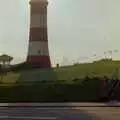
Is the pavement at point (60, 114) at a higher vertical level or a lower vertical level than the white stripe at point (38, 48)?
lower

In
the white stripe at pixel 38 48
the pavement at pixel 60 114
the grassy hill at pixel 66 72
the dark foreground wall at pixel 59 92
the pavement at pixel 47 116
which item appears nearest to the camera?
the pavement at pixel 47 116

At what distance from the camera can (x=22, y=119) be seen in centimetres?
1177

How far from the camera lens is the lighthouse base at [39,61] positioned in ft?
121

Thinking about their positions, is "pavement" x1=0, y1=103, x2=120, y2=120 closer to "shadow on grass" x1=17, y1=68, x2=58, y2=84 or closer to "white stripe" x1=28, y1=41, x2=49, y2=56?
"shadow on grass" x1=17, y1=68, x2=58, y2=84

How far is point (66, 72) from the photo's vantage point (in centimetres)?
3650

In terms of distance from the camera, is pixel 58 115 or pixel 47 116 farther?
pixel 58 115

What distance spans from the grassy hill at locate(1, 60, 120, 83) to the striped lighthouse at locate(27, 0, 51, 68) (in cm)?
87

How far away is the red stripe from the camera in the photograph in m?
36.9

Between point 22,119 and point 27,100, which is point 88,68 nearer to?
point 27,100

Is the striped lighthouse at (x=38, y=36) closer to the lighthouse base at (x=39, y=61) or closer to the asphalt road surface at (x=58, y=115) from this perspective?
the lighthouse base at (x=39, y=61)

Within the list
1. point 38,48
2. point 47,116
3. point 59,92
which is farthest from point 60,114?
point 38,48

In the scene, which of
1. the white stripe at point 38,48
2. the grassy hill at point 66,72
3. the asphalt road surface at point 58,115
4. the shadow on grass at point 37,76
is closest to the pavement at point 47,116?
the asphalt road surface at point 58,115

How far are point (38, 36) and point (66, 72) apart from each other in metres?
3.30

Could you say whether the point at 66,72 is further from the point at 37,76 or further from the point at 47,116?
the point at 47,116
